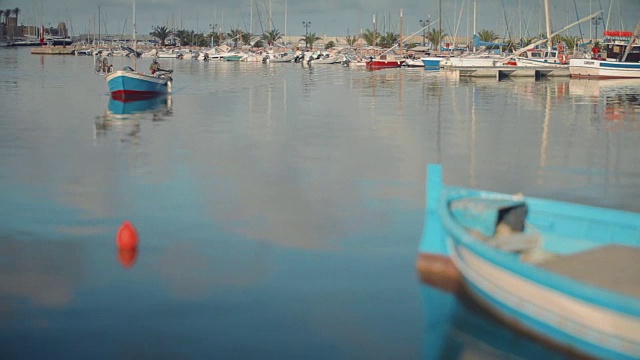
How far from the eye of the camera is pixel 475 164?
20.4 m

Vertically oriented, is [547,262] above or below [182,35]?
below

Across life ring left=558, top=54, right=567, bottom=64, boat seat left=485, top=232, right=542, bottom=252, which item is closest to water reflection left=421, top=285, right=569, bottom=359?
boat seat left=485, top=232, right=542, bottom=252

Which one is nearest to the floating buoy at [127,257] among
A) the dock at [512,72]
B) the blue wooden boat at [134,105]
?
the blue wooden boat at [134,105]

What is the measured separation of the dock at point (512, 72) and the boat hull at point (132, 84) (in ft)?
117

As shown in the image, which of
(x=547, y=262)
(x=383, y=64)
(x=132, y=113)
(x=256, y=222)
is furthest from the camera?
(x=383, y=64)

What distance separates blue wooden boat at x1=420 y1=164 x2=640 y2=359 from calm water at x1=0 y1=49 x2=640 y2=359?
361mm

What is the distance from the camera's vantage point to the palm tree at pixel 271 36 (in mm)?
148625

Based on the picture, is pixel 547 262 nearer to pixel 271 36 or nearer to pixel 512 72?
pixel 512 72

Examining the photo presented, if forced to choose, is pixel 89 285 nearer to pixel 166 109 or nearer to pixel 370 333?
pixel 370 333

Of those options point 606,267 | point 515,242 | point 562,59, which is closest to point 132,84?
point 515,242

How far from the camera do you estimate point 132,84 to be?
39.7m

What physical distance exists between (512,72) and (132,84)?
129 ft

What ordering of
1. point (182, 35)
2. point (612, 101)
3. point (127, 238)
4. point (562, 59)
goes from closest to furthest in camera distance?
point (127, 238) → point (612, 101) → point (562, 59) → point (182, 35)

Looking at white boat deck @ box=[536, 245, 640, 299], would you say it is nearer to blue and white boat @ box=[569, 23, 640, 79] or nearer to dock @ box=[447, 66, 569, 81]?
blue and white boat @ box=[569, 23, 640, 79]
